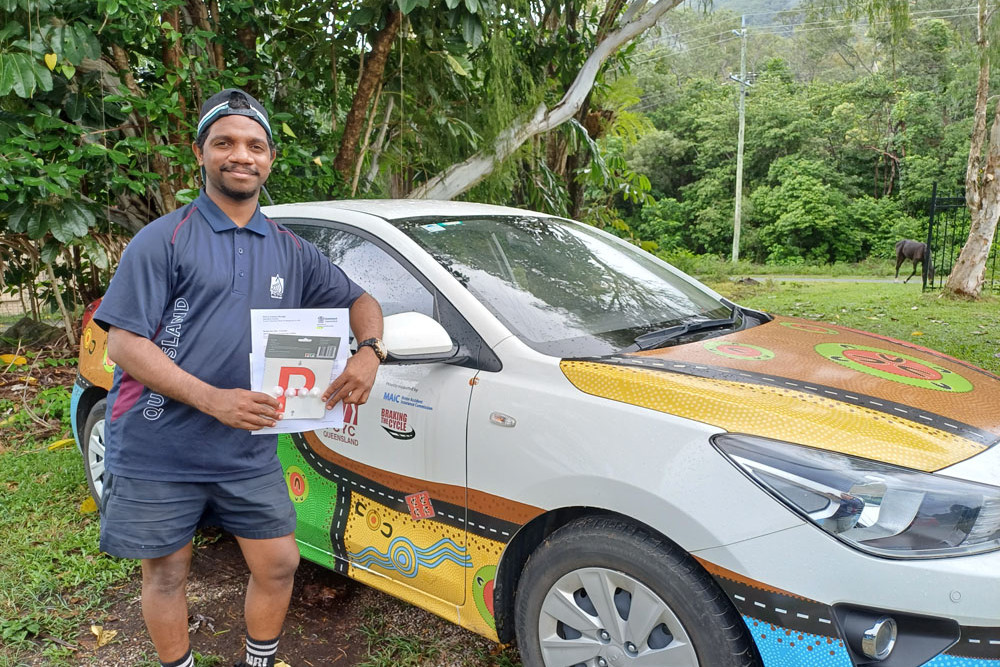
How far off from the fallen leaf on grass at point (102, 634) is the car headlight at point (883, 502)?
2.38 meters

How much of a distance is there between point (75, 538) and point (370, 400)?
1979 millimetres

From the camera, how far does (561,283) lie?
2.77 m

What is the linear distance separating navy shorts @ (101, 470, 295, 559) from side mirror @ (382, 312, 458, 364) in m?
0.51

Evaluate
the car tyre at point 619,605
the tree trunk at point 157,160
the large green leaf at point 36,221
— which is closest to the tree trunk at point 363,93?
the tree trunk at point 157,160

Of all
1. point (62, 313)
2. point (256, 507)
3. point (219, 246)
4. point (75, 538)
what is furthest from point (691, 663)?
point (62, 313)

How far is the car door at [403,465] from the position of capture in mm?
2348

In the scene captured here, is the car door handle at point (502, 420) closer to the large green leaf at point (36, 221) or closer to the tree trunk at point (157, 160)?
the large green leaf at point (36, 221)

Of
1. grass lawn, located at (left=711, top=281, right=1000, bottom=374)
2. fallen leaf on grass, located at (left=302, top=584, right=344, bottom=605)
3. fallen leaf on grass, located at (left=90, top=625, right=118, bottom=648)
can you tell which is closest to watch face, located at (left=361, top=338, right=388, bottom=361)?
fallen leaf on grass, located at (left=302, top=584, right=344, bottom=605)

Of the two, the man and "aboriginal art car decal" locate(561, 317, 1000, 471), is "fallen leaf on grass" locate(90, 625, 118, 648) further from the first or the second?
"aboriginal art car decal" locate(561, 317, 1000, 471)

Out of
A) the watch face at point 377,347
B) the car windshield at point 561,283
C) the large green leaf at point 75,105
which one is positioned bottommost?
the watch face at point 377,347

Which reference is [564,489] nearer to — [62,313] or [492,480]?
[492,480]

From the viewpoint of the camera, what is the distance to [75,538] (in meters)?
3.56

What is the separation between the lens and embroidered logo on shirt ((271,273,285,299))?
2098mm

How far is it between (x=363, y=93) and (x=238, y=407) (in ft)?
14.6
